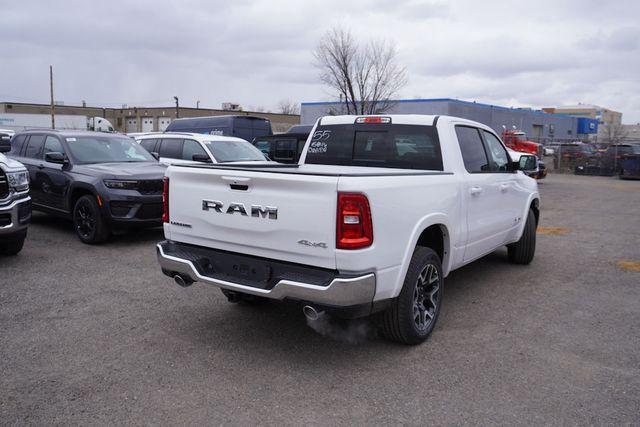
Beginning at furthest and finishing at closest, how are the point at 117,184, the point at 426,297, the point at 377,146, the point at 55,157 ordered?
the point at 55,157 < the point at 117,184 < the point at 377,146 < the point at 426,297

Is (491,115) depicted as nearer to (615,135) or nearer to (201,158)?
(615,135)

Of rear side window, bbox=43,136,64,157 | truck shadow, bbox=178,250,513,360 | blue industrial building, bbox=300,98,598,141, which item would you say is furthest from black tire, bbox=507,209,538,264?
blue industrial building, bbox=300,98,598,141

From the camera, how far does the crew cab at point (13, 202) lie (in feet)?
21.4

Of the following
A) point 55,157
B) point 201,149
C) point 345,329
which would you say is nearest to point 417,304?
point 345,329

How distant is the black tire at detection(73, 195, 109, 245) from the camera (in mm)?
7926

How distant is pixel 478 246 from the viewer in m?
5.45

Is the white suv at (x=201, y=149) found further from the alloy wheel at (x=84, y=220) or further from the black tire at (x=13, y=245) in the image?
the black tire at (x=13, y=245)

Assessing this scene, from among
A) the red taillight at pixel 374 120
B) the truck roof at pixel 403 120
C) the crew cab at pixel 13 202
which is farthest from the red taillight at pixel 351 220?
the crew cab at pixel 13 202

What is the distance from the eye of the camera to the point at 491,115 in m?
47.0

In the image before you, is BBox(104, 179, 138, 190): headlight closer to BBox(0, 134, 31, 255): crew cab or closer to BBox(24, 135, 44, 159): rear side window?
BBox(0, 134, 31, 255): crew cab

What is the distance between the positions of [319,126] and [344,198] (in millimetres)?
2548

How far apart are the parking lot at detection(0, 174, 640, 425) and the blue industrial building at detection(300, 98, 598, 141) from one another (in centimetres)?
2789

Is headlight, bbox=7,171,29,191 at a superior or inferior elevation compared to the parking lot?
superior

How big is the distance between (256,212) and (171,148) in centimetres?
781
